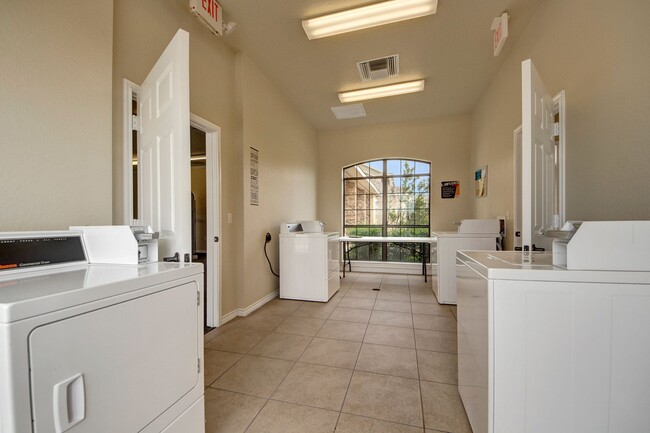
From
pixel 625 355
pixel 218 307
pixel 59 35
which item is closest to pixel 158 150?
pixel 59 35

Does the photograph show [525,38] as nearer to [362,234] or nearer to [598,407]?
[598,407]

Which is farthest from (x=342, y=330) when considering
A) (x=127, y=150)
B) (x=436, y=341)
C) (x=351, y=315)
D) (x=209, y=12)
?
(x=209, y=12)

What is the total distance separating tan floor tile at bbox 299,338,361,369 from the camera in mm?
2133

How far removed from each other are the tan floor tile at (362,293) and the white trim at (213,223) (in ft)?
6.20

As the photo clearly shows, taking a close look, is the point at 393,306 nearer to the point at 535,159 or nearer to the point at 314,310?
the point at 314,310

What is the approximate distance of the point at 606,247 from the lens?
1013 mm

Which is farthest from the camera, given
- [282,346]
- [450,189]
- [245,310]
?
[450,189]

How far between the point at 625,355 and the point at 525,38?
9.72ft

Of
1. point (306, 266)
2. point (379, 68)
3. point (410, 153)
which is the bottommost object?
point (306, 266)

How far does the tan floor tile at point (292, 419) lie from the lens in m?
1.46

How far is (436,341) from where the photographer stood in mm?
2480

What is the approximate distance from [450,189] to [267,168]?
345cm

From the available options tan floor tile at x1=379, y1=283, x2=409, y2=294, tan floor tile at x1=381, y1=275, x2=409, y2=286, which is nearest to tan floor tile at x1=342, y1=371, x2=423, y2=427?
tan floor tile at x1=379, y1=283, x2=409, y2=294

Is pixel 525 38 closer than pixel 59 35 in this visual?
No
